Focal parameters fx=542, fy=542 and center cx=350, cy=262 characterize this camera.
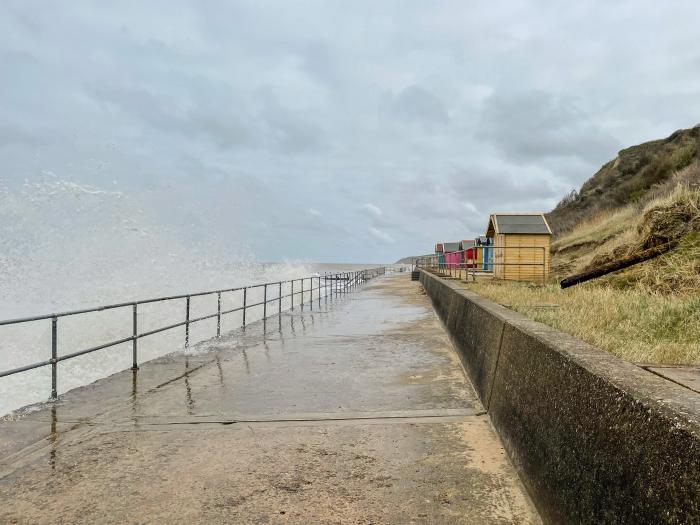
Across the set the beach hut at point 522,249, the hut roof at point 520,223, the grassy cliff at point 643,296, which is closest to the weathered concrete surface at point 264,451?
the grassy cliff at point 643,296

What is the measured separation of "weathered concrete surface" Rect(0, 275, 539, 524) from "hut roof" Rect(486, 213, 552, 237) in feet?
61.6

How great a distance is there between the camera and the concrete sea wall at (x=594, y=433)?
2.00 meters

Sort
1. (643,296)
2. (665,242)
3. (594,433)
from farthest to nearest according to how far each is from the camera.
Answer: (665,242), (643,296), (594,433)

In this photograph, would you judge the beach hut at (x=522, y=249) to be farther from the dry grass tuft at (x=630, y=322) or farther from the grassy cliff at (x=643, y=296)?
the dry grass tuft at (x=630, y=322)

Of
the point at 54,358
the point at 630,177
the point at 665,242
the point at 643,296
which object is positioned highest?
the point at 630,177

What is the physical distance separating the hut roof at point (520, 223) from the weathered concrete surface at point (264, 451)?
1878 centimetres

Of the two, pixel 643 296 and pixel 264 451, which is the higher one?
pixel 643 296

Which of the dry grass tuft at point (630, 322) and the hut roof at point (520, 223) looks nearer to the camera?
the dry grass tuft at point (630, 322)

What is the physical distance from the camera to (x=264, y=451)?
453 centimetres

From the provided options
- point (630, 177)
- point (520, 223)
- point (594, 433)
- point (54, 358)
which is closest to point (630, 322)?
point (594, 433)

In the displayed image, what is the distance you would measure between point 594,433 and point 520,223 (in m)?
24.8

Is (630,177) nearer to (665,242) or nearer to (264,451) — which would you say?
(665,242)

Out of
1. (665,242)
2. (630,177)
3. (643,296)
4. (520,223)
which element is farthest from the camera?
(630,177)

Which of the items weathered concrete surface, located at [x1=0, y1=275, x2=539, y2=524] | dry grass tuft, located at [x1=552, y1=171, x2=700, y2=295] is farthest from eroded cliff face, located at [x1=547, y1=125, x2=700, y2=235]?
weathered concrete surface, located at [x1=0, y1=275, x2=539, y2=524]
